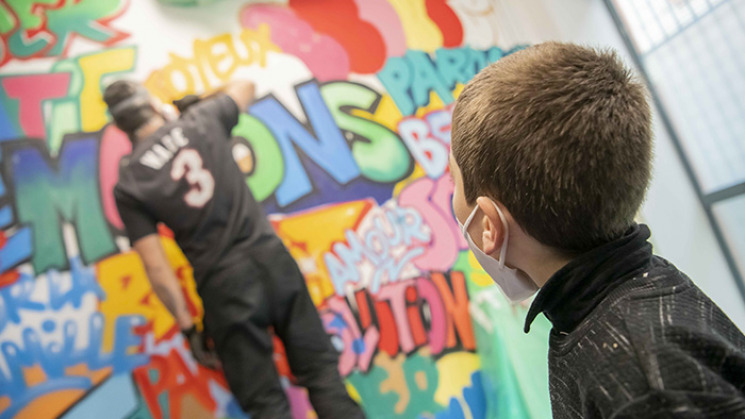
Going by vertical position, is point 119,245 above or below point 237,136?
below

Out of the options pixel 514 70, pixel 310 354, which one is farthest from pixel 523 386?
pixel 514 70

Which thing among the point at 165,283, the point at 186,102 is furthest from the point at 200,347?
the point at 186,102

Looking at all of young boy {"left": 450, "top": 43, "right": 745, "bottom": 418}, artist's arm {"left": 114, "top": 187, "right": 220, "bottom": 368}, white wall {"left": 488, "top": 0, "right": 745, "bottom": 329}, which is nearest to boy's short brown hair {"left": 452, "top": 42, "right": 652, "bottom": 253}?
young boy {"left": 450, "top": 43, "right": 745, "bottom": 418}

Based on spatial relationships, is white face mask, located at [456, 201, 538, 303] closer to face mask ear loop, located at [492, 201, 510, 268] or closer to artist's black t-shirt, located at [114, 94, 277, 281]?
face mask ear loop, located at [492, 201, 510, 268]

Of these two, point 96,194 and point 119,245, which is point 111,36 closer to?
point 96,194

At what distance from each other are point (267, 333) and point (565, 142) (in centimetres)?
143

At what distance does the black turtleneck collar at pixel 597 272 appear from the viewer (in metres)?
0.74

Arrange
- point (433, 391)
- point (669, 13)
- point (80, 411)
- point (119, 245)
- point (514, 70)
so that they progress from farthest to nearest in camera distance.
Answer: point (669, 13) → point (433, 391) → point (119, 245) → point (80, 411) → point (514, 70)

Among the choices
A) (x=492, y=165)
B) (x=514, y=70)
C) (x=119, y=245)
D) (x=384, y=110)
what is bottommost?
(x=492, y=165)

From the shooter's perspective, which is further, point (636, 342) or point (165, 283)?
point (165, 283)

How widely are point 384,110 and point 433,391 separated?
142 centimetres

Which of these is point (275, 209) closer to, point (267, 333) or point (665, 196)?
point (267, 333)

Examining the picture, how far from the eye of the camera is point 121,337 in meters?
1.92

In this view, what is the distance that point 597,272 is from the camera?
75 centimetres
